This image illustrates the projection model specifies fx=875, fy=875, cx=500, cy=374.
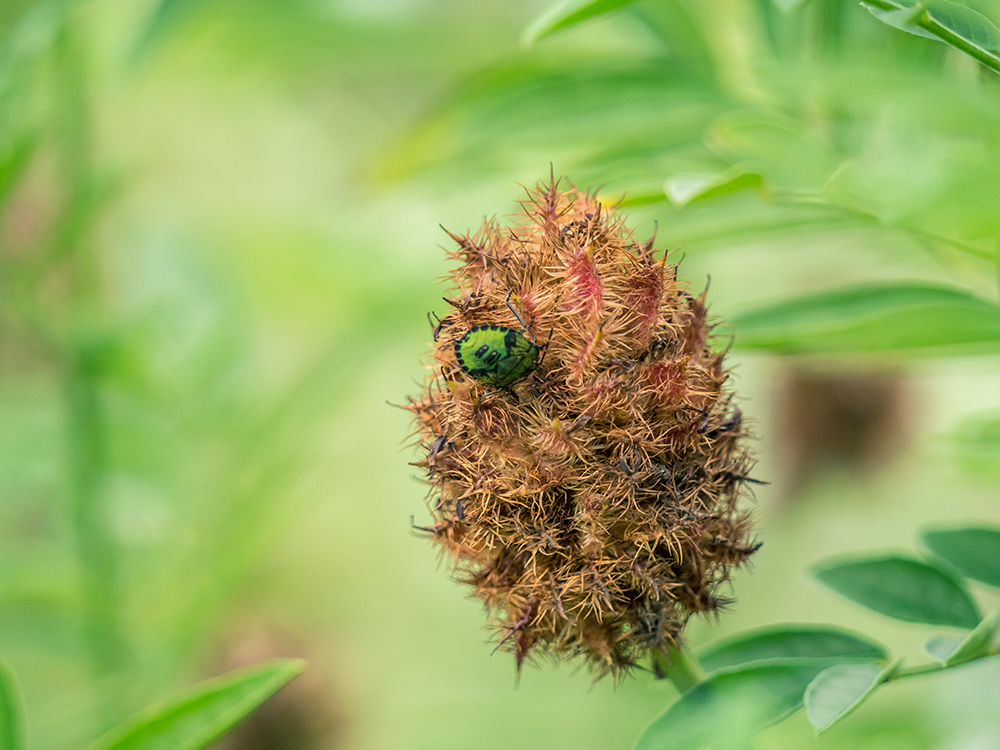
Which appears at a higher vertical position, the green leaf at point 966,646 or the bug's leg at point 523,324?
the bug's leg at point 523,324

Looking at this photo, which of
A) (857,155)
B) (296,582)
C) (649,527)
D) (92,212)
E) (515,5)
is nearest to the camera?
(649,527)

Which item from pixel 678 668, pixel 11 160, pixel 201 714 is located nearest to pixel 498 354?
pixel 678 668

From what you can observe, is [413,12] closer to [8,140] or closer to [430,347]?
[8,140]

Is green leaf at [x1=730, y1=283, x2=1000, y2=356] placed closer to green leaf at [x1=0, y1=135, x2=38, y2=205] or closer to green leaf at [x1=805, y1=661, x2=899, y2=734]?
green leaf at [x1=805, y1=661, x2=899, y2=734]

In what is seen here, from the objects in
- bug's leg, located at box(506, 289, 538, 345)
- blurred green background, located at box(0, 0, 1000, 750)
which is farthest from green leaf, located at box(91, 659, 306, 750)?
bug's leg, located at box(506, 289, 538, 345)

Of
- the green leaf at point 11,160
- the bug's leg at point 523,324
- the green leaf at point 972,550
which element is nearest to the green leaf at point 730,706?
the green leaf at point 972,550

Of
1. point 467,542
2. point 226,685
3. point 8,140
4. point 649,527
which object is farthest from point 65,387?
point 649,527

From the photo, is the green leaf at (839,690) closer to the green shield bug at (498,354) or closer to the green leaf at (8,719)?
the green shield bug at (498,354)
